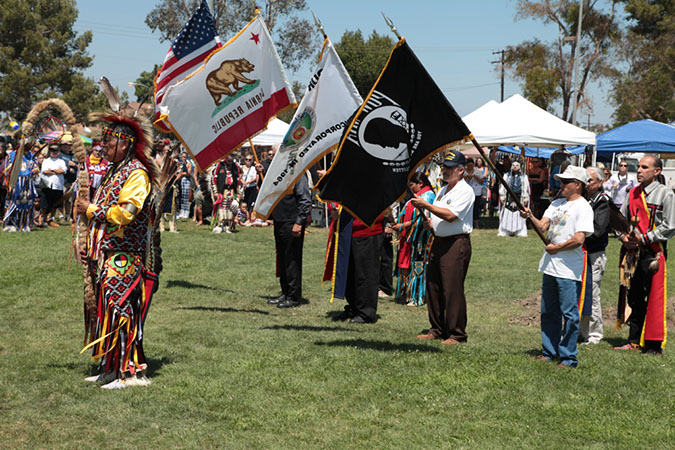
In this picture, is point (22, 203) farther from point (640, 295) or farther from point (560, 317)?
point (640, 295)

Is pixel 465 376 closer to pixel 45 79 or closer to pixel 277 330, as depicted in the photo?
pixel 277 330

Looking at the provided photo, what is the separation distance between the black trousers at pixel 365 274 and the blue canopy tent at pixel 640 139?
1626 centimetres

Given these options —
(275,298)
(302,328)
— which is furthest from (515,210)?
(302,328)

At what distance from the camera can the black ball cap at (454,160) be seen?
716 cm

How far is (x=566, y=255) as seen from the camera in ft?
20.9

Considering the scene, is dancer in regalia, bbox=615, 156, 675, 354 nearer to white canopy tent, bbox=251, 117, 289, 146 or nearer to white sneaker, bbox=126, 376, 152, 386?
white sneaker, bbox=126, 376, 152, 386

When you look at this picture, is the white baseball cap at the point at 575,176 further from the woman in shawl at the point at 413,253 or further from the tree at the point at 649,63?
the tree at the point at 649,63

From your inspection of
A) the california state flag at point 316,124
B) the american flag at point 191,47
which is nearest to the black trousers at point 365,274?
the california state flag at point 316,124

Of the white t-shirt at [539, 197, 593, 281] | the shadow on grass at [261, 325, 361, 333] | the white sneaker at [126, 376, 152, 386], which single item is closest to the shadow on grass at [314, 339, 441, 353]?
the shadow on grass at [261, 325, 361, 333]

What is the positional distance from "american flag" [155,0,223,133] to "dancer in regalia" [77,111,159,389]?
3.93m

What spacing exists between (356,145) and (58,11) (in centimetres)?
4388

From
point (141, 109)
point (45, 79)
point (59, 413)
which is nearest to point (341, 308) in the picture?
point (141, 109)

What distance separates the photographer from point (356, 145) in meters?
6.55

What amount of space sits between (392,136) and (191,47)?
4232 mm
